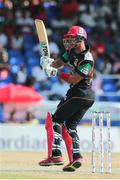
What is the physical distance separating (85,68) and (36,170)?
153 cm

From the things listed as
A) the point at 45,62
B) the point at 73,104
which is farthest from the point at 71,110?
the point at 45,62

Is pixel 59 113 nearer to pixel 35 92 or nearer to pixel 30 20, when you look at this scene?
pixel 35 92

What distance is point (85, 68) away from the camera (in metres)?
9.02

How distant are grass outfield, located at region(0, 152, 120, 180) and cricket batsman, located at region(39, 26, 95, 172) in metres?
0.22

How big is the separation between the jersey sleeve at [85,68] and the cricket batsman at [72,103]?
0.02 m

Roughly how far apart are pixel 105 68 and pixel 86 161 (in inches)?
280

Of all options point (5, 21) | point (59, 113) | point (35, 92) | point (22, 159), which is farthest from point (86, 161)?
point (5, 21)

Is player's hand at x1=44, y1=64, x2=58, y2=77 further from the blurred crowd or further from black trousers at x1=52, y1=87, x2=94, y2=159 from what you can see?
the blurred crowd

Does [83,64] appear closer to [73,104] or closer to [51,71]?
[51,71]

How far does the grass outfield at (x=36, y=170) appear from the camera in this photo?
8.66 metres

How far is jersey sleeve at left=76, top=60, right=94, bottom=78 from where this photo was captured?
9.00 meters

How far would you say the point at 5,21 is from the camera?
62.7ft

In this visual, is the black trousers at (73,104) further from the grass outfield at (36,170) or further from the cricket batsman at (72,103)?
the grass outfield at (36,170)

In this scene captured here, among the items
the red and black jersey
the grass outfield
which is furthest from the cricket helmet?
the grass outfield
